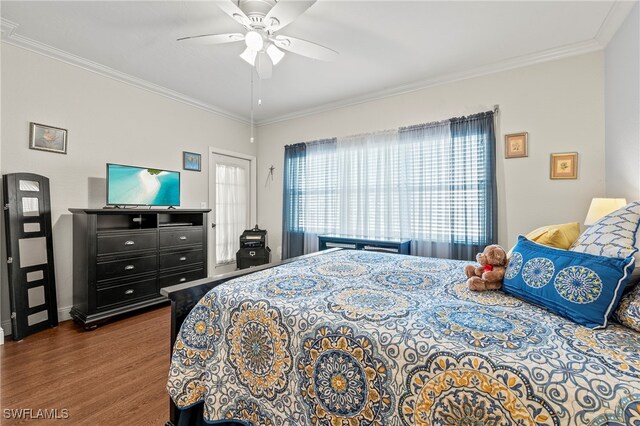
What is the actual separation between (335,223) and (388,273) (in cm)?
241

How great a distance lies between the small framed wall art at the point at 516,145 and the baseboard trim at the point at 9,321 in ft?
16.0

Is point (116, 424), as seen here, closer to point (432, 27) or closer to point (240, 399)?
point (240, 399)

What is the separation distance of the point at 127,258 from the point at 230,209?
6.11ft

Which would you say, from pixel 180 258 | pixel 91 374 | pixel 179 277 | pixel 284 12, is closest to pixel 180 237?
pixel 180 258

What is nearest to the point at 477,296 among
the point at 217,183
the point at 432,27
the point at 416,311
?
the point at 416,311

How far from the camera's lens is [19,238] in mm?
2359

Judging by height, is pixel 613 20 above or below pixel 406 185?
above

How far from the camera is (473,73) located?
3061 mm

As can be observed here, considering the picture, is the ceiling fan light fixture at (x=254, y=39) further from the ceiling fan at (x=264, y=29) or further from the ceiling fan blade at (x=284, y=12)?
the ceiling fan blade at (x=284, y=12)

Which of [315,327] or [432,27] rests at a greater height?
[432,27]

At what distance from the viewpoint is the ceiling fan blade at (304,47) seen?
6.77 ft

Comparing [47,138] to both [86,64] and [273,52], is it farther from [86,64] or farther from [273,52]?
[273,52]

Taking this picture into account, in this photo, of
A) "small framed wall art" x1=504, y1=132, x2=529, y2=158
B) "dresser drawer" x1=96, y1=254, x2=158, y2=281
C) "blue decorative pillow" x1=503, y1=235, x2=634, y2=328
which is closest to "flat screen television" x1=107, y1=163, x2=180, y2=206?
"dresser drawer" x1=96, y1=254, x2=158, y2=281

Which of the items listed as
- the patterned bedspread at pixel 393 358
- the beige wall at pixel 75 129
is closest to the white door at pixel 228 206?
the beige wall at pixel 75 129
